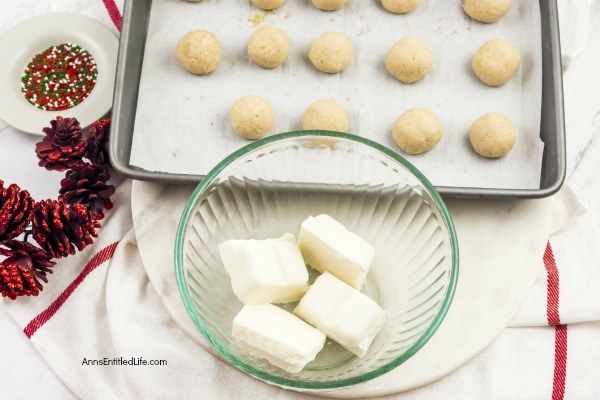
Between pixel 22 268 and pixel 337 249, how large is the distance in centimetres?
61

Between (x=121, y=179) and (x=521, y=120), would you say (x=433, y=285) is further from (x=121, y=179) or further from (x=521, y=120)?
(x=121, y=179)

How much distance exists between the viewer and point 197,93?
5.19 feet

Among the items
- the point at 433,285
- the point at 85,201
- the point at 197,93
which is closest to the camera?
the point at 433,285

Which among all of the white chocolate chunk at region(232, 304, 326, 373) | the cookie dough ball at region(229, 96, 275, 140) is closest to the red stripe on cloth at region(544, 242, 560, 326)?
the white chocolate chunk at region(232, 304, 326, 373)

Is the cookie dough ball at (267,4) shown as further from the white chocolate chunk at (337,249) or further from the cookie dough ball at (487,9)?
the white chocolate chunk at (337,249)

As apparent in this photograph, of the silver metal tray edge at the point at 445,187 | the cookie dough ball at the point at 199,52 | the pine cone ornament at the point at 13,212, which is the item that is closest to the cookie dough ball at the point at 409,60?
the silver metal tray edge at the point at 445,187

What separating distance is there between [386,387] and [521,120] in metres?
0.63

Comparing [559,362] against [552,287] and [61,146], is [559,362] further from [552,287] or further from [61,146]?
[61,146]

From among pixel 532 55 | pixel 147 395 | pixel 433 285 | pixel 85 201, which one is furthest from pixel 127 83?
pixel 532 55

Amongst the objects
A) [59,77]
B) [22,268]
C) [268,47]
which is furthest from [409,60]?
[22,268]

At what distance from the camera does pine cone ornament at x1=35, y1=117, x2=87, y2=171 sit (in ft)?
4.82

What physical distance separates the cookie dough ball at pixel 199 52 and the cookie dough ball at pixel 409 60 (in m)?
0.36

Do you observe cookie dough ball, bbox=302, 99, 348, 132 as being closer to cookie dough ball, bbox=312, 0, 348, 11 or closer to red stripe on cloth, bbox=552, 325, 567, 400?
cookie dough ball, bbox=312, 0, 348, 11

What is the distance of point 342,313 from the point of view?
1235 mm
